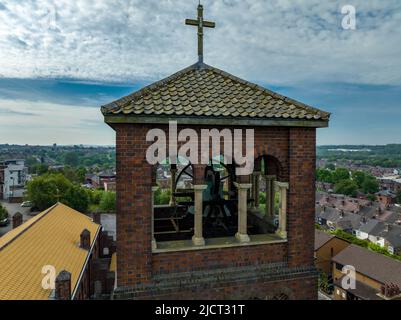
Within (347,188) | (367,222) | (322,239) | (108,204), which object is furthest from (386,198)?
(108,204)

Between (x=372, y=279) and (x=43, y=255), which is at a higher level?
(x=43, y=255)

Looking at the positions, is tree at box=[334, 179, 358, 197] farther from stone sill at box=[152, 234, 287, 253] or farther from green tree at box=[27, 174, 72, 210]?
stone sill at box=[152, 234, 287, 253]

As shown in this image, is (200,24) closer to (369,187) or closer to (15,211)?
(15,211)

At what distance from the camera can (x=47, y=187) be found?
2057 inches

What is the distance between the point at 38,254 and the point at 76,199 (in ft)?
134

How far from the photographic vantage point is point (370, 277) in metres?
28.5

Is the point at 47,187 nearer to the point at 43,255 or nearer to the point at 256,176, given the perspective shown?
the point at 43,255

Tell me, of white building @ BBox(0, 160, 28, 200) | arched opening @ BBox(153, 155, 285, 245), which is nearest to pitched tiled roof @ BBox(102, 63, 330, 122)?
arched opening @ BBox(153, 155, 285, 245)

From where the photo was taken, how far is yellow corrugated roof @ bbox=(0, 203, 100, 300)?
1184 centimetres

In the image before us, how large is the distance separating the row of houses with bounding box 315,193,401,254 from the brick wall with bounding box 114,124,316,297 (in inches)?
2048
